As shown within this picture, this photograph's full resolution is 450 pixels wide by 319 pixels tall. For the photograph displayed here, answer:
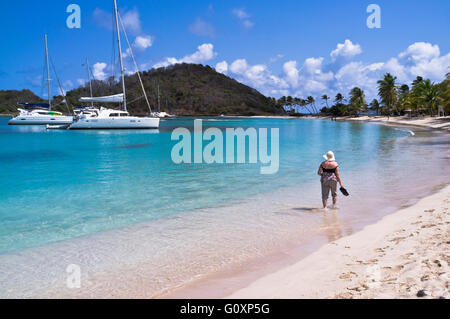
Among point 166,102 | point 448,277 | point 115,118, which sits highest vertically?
point 166,102

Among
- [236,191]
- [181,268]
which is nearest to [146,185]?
[236,191]

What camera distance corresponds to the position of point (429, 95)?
75.8 meters

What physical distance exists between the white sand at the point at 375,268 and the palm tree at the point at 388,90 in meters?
99.7

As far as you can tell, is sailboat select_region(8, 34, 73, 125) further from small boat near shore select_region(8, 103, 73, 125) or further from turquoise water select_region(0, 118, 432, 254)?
turquoise water select_region(0, 118, 432, 254)

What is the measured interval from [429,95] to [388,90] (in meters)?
21.2

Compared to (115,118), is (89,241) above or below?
below

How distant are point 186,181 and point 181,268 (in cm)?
970

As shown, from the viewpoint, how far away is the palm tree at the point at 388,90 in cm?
9575

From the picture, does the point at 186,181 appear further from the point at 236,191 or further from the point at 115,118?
the point at 115,118

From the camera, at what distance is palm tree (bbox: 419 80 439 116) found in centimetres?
7581

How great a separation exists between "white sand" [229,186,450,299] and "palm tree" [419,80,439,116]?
8053 cm

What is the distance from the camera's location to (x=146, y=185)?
50.0 ft

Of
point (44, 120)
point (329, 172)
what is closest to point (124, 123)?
point (44, 120)

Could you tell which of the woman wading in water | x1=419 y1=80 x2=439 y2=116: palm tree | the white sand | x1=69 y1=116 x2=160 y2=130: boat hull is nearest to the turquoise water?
the woman wading in water
